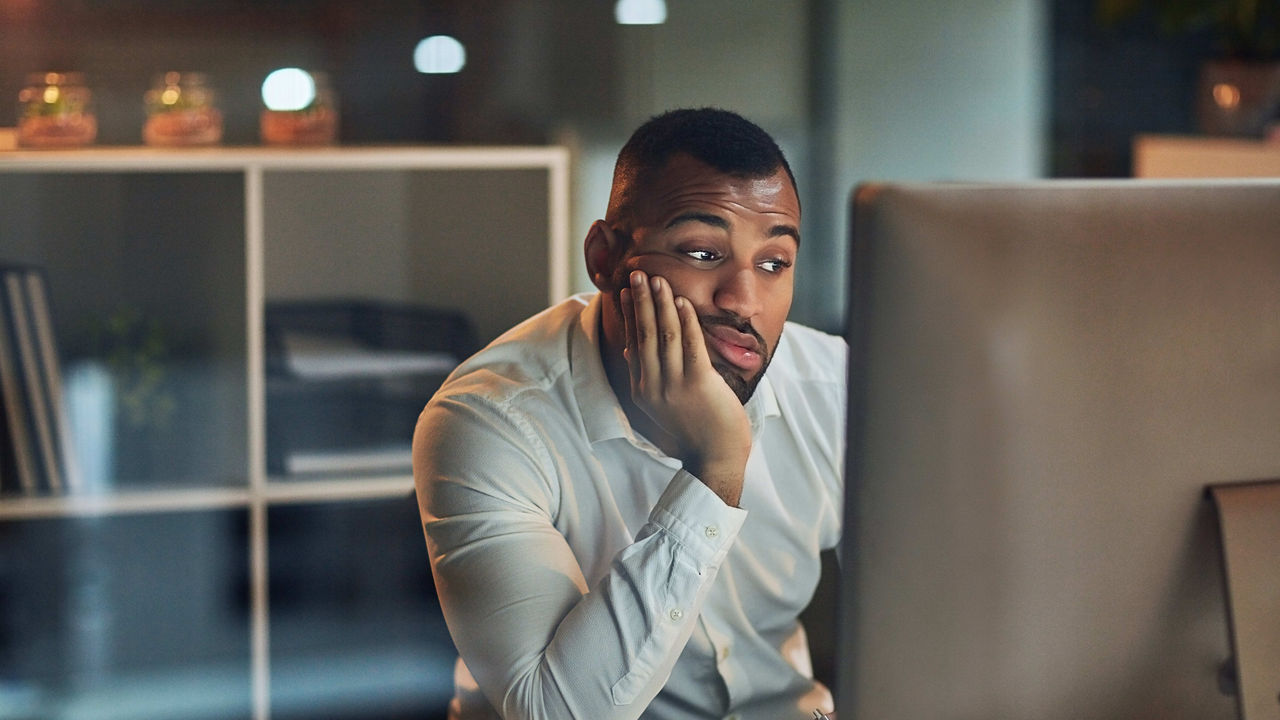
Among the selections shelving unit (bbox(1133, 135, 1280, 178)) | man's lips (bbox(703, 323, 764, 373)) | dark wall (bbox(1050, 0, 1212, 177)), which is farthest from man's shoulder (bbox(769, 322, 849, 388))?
dark wall (bbox(1050, 0, 1212, 177))

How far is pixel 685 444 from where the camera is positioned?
78 cm

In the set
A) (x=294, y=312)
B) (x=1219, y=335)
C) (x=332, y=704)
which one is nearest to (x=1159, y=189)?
(x=1219, y=335)

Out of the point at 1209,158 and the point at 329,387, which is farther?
the point at 1209,158

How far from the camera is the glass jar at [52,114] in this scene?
62.9 inches

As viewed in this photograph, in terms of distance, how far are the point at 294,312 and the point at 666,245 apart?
1.12m

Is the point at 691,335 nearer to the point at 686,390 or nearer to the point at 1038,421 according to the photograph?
the point at 686,390

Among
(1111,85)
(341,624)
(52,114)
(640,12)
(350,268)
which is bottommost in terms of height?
(341,624)

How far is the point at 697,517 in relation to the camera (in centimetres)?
78

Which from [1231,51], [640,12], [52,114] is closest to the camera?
[52,114]

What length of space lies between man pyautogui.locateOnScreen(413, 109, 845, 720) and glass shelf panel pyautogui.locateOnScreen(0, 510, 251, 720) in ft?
3.85

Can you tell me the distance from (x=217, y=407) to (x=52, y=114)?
0.50 meters

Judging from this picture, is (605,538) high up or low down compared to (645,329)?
down

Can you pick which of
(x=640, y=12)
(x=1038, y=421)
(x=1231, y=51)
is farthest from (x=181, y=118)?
(x=1231, y=51)

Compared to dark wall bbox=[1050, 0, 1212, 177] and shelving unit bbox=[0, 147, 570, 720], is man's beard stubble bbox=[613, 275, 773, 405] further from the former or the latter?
dark wall bbox=[1050, 0, 1212, 177]
